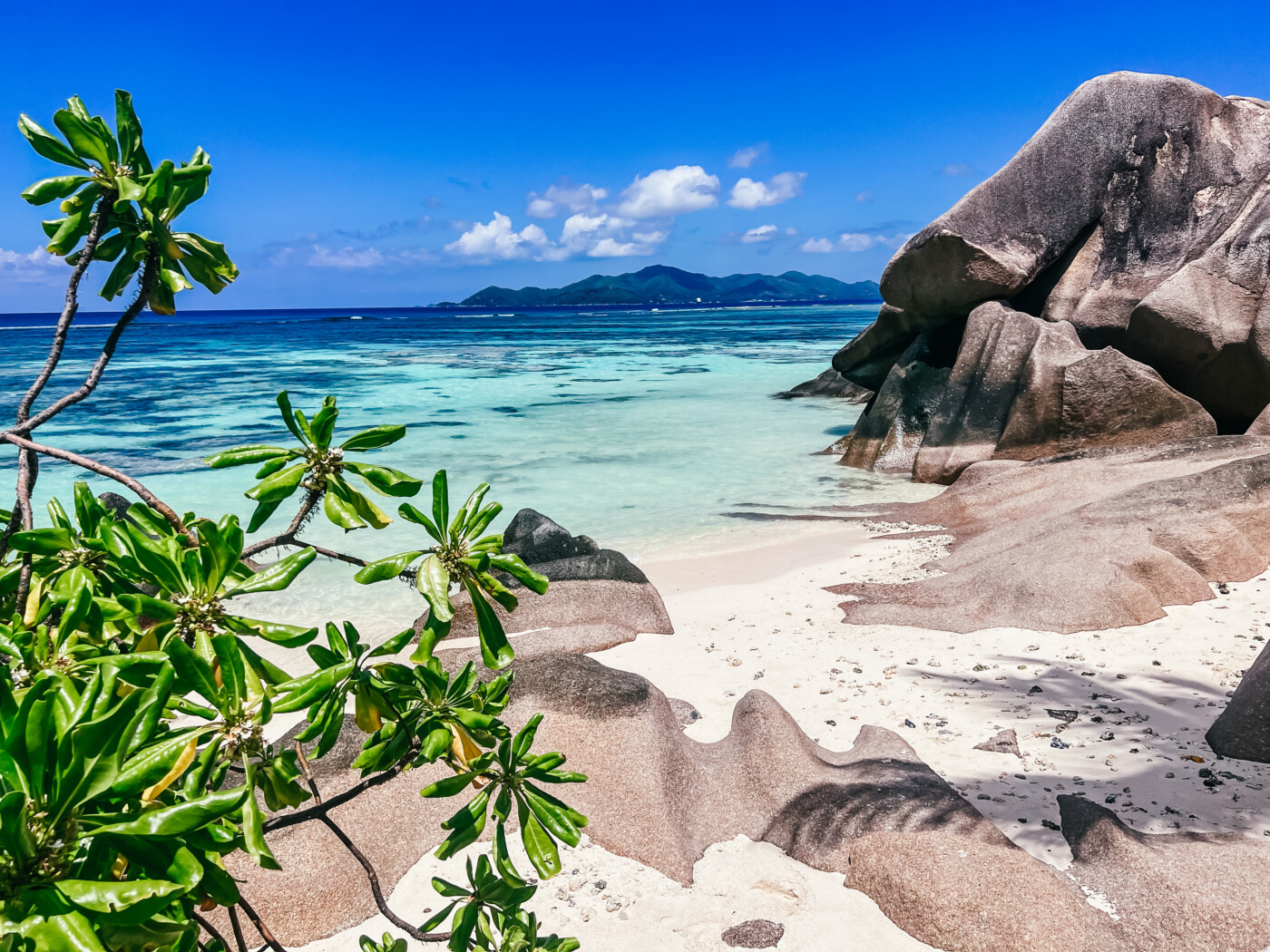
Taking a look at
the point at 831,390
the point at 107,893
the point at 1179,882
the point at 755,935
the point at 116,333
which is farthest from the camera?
the point at 831,390

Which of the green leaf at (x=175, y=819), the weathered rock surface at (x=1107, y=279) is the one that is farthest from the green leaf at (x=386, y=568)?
the weathered rock surface at (x=1107, y=279)

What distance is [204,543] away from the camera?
1.37 m

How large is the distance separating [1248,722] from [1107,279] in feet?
31.7

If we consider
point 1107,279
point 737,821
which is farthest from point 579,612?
point 1107,279

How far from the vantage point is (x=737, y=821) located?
3.53 metres

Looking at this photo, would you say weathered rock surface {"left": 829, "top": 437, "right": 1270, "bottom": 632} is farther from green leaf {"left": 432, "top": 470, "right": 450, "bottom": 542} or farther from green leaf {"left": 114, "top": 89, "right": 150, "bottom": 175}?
green leaf {"left": 114, "top": 89, "right": 150, "bottom": 175}

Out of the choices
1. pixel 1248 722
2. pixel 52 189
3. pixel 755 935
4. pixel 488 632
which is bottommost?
pixel 755 935

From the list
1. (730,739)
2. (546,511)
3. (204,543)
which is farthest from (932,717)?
(546,511)

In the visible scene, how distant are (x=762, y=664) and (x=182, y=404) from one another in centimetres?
2248

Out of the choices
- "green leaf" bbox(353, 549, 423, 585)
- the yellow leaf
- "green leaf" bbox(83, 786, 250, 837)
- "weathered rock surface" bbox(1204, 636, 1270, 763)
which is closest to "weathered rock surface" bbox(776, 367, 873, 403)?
"weathered rock surface" bbox(1204, 636, 1270, 763)

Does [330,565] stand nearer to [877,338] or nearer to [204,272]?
[204,272]

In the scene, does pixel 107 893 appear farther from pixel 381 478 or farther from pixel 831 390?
pixel 831 390

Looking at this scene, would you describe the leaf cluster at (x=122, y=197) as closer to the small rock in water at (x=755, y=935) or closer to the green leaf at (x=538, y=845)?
the green leaf at (x=538, y=845)

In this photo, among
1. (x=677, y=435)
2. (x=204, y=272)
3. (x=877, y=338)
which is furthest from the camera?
(x=677, y=435)
